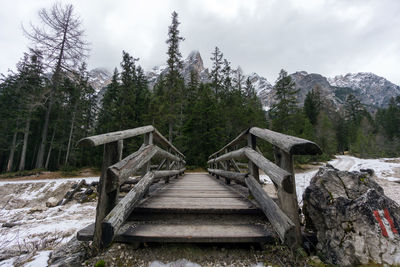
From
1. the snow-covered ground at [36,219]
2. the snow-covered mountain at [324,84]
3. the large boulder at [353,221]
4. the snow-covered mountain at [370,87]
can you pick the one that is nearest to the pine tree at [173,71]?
the snow-covered ground at [36,219]

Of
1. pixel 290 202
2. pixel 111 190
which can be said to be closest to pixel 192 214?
pixel 111 190

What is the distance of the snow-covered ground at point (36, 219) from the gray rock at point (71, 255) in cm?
18

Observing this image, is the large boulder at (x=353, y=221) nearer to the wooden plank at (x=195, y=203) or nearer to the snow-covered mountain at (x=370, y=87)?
the wooden plank at (x=195, y=203)

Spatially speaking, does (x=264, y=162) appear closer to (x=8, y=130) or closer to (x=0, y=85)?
(x=8, y=130)

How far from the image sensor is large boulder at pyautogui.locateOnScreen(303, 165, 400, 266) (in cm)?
121

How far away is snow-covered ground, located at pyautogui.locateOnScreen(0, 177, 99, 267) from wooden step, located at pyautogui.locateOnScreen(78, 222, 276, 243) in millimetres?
964

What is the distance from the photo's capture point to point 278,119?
914 inches

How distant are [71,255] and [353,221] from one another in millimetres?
2639

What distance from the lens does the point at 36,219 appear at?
4.92 meters

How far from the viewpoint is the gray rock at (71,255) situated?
136 centimetres

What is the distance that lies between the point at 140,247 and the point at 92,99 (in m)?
33.6

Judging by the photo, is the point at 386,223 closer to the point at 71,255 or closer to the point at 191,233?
the point at 191,233

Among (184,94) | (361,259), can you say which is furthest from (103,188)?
(184,94)

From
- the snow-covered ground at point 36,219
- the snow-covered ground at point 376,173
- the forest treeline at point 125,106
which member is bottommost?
the snow-covered ground at point 36,219
